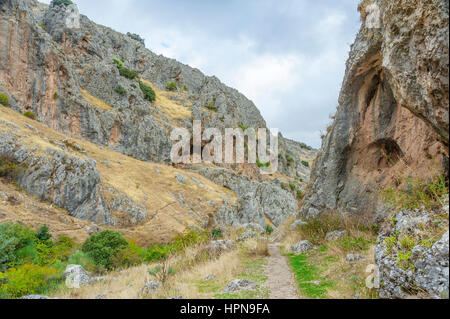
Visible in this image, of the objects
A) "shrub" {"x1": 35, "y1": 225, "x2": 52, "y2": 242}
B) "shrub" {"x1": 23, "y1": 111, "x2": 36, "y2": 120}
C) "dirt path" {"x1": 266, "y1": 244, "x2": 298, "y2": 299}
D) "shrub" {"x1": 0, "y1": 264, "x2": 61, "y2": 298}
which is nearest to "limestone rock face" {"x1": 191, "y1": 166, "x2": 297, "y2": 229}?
"shrub" {"x1": 35, "y1": 225, "x2": 52, "y2": 242}

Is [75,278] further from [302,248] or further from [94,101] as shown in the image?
[94,101]

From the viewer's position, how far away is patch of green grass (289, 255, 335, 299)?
5273 millimetres

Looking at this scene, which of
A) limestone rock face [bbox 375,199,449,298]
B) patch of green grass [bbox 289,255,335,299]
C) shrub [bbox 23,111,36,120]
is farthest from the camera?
shrub [bbox 23,111,36,120]

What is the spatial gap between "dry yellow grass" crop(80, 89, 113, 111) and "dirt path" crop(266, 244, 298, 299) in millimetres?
33406

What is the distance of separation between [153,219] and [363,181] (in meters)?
15.7

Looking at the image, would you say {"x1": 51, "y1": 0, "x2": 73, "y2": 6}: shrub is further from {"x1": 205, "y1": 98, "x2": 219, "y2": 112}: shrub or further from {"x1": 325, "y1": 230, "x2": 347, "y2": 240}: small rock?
{"x1": 325, "y1": 230, "x2": 347, "y2": 240}: small rock

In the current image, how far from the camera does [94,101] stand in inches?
1372

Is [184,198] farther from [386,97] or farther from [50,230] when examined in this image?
[386,97]

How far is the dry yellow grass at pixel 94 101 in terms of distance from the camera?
34.1 m

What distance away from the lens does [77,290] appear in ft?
22.7

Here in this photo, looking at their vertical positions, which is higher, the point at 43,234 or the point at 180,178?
the point at 180,178

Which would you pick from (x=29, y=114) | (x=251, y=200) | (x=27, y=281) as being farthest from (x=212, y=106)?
(x=27, y=281)

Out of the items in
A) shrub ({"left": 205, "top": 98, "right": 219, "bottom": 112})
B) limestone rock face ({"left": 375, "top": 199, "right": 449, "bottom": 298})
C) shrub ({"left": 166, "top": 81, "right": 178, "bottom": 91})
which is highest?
shrub ({"left": 166, "top": 81, "right": 178, "bottom": 91})

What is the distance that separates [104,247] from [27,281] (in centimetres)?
481
